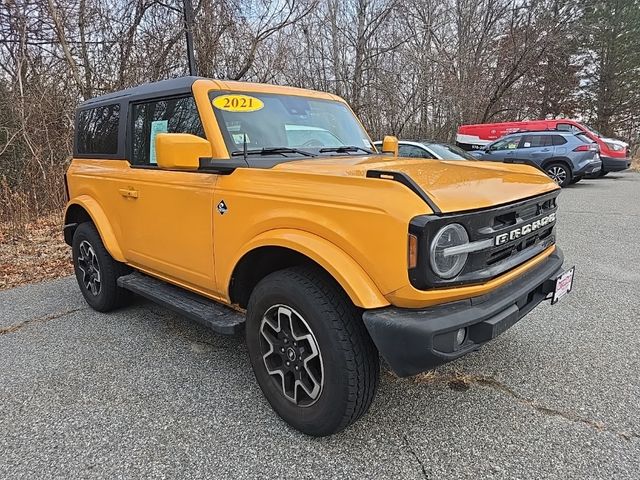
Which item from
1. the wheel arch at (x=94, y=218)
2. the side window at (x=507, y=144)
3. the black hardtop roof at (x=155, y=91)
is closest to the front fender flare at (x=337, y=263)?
the black hardtop roof at (x=155, y=91)

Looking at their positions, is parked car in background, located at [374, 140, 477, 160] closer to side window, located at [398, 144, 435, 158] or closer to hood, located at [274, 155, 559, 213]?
side window, located at [398, 144, 435, 158]

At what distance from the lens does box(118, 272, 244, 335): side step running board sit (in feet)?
8.63

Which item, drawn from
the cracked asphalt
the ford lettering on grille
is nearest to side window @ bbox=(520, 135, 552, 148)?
the cracked asphalt

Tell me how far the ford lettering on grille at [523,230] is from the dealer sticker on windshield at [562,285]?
320mm

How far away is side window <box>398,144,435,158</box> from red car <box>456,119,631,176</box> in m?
7.62

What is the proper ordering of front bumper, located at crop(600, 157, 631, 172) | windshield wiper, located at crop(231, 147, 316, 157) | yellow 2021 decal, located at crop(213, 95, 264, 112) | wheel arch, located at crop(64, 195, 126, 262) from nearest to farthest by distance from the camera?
windshield wiper, located at crop(231, 147, 316, 157), yellow 2021 decal, located at crop(213, 95, 264, 112), wheel arch, located at crop(64, 195, 126, 262), front bumper, located at crop(600, 157, 631, 172)

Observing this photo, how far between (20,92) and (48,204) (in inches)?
84.3

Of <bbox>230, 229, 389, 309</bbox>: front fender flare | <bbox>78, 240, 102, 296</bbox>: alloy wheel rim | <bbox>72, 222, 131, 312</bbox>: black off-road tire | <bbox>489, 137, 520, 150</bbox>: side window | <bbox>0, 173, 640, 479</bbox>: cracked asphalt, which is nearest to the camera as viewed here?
<bbox>230, 229, 389, 309</bbox>: front fender flare

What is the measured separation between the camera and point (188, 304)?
2.97m

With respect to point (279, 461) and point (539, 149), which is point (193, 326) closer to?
point (279, 461)

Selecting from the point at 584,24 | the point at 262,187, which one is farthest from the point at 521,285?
the point at 584,24

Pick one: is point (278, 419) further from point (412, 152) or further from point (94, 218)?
point (412, 152)

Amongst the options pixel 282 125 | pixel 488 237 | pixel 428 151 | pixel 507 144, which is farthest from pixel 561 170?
pixel 488 237

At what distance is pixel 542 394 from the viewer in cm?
261
